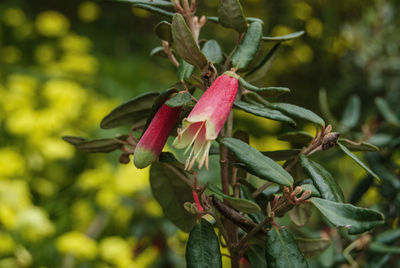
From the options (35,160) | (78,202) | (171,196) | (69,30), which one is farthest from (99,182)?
(69,30)

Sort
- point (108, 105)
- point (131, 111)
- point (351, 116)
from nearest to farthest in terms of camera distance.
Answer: point (131, 111) → point (351, 116) → point (108, 105)

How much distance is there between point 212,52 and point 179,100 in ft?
0.30

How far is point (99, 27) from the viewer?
3188mm

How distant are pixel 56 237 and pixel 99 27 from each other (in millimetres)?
2071

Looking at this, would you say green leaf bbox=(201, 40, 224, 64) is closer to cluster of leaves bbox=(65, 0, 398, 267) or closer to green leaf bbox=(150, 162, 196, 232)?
cluster of leaves bbox=(65, 0, 398, 267)

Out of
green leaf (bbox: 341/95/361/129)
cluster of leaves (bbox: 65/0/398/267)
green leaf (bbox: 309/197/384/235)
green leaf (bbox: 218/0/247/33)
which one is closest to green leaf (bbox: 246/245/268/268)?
cluster of leaves (bbox: 65/0/398/267)

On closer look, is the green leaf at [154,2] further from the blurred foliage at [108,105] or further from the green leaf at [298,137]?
the blurred foliage at [108,105]

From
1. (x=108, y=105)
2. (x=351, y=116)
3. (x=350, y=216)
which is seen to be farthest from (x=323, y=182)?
(x=108, y=105)

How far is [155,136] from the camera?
0.38m

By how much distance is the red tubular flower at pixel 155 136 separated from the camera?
38cm

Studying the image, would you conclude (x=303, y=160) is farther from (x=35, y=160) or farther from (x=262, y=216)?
(x=35, y=160)

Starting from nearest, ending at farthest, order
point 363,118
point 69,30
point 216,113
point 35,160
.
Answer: point 216,113, point 363,118, point 35,160, point 69,30

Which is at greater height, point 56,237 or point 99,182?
point 99,182

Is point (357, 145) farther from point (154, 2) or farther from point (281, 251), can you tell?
point (154, 2)
